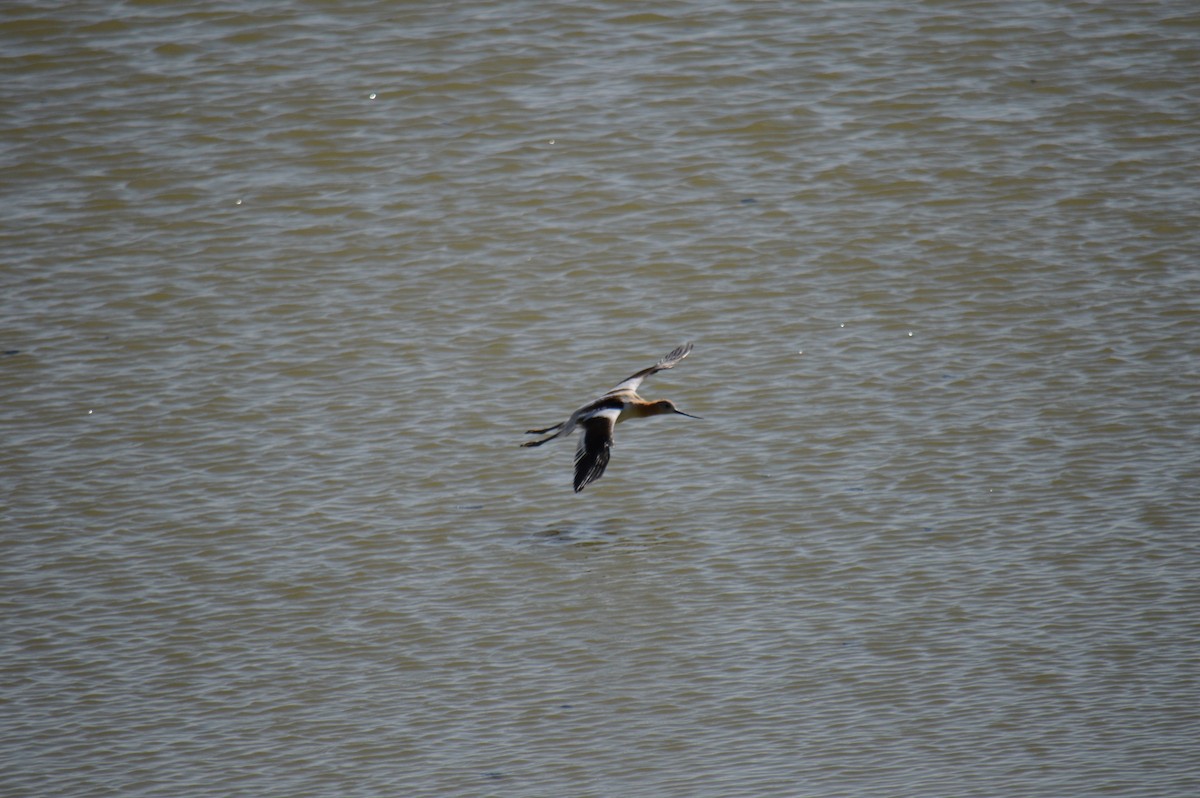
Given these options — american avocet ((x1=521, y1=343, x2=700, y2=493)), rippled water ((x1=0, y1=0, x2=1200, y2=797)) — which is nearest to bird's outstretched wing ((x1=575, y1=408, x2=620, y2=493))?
american avocet ((x1=521, y1=343, x2=700, y2=493))

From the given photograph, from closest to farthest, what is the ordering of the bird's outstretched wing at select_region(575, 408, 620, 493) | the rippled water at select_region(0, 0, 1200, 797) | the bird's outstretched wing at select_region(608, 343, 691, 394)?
the rippled water at select_region(0, 0, 1200, 797) < the bird's outstretched wing at select_region(575, 408, 620, 493) < the bird's outstretched wing at select_region(608, 343, 691, 394)

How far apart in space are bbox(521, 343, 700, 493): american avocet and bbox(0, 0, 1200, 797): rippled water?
9.5 inches

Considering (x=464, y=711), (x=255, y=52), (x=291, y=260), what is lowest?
(x=464, y=711)

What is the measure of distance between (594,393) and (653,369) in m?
0.34

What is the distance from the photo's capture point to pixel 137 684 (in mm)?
5262

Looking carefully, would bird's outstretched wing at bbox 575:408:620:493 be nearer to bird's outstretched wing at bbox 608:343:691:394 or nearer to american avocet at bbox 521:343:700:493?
american avocet at bbox 521:343:700:493

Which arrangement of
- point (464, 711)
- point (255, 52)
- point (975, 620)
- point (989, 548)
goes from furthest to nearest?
point (255, 52) < point (989, 548) < point (975, 620) < point (464, 711)

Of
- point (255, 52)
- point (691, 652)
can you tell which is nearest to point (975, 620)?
point (691, 652)

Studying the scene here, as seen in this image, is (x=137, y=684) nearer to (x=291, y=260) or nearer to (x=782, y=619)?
(x=782, y=619)

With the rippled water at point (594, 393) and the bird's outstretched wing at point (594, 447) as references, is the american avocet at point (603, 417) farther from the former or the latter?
the rippled water at point (594, 393)

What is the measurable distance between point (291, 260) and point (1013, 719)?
5.35m

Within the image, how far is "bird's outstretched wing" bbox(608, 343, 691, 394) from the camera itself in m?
6.97

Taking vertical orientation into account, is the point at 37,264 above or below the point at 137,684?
above

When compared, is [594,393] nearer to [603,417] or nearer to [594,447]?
[603,417]
